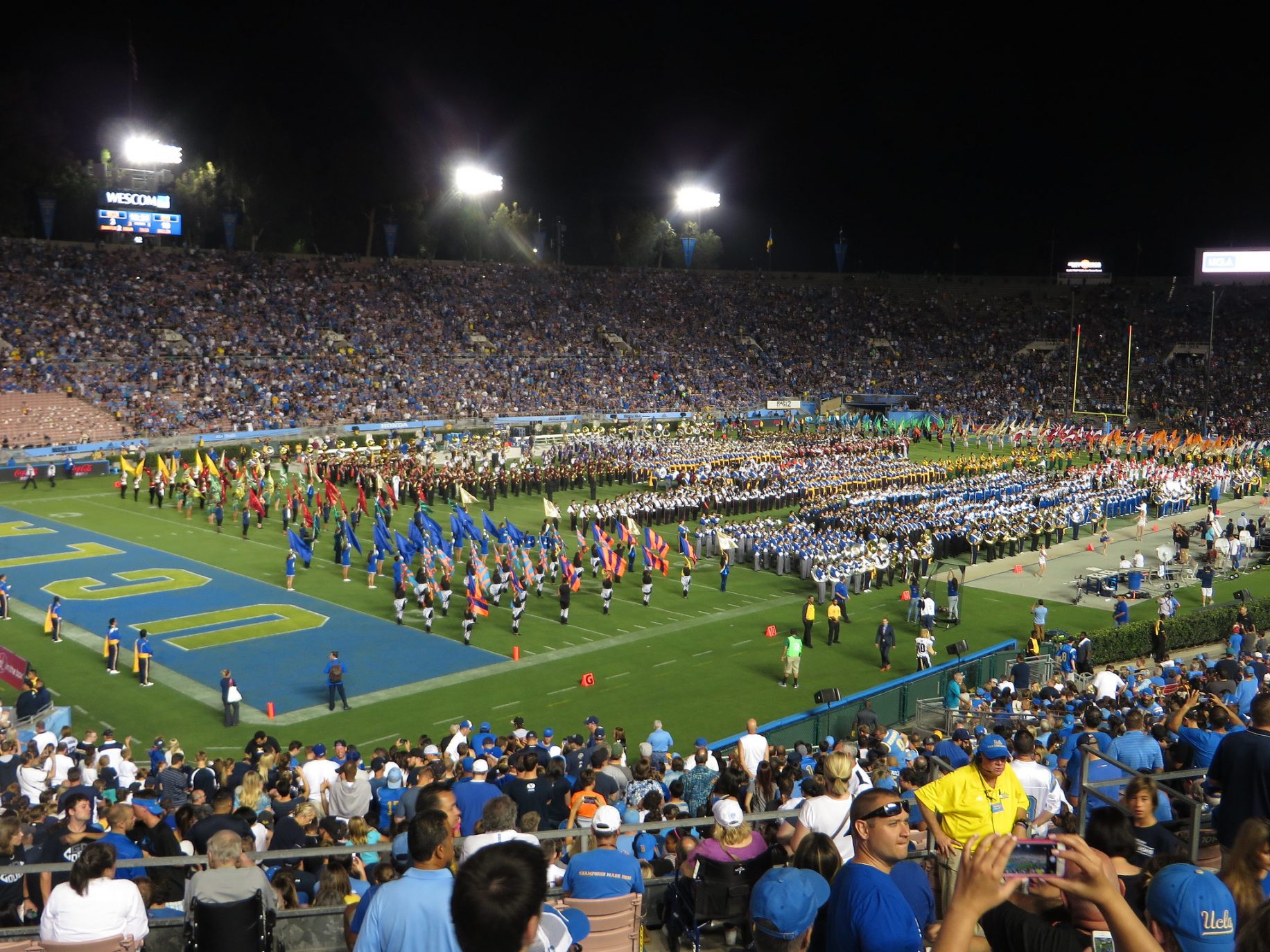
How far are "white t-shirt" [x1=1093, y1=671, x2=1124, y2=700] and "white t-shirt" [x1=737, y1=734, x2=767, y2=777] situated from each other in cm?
546

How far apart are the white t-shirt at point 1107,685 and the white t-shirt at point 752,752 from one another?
546 cm

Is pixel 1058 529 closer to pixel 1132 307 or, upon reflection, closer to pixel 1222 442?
pixel 1222 442

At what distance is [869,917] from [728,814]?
214cm

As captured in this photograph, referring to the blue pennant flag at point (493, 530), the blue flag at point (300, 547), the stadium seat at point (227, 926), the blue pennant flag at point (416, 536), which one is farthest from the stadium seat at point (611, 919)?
the blue flag at point (300, 547)

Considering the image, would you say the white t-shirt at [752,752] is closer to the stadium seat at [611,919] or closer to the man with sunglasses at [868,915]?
the stadium seat at [611,919]

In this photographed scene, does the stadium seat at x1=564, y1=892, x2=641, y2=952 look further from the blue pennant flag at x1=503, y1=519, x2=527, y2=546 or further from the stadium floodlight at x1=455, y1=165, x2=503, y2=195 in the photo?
the stadium floodlight at x1=455, y1=165, x2=503, y2=195

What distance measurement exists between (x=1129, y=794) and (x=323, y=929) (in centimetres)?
398

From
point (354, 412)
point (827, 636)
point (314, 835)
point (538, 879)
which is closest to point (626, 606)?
point (827, 636)

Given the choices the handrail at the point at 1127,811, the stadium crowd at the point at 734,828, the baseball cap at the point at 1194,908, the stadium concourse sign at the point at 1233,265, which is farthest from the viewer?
the stadium concourse sign at the point at 1233,265

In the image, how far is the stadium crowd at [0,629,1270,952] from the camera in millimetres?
3471

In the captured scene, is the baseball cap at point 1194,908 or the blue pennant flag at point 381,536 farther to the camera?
the blue pennant flag at point 381,536

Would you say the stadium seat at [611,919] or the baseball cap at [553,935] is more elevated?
the baseball cap at [553,935]

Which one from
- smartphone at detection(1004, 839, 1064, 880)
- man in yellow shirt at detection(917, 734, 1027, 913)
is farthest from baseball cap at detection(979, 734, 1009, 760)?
smartphone at detection(1004, 839, 1064, 880)

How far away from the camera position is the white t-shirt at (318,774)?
36.7ft
